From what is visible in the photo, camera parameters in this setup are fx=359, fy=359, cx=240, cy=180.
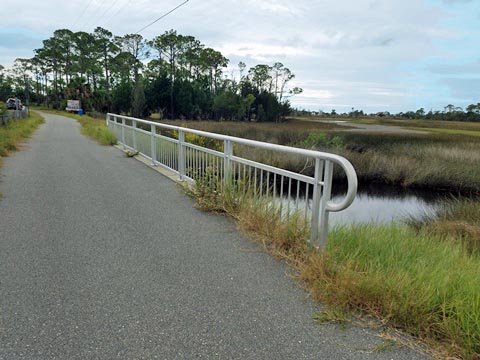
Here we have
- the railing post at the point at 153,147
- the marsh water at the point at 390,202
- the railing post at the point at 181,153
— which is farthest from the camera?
the marsh water at the point at 390,202

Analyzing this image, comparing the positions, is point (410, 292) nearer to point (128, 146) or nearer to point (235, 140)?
point (235, 140)

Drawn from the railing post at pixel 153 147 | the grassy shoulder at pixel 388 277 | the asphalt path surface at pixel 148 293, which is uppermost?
the railing post at pixel 153 147

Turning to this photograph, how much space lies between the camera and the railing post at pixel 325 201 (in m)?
3.11

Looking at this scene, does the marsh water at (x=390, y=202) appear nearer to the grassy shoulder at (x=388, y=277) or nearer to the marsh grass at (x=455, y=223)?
the marsh grass at (x=455, y=223)

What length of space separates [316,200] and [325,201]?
12 cm

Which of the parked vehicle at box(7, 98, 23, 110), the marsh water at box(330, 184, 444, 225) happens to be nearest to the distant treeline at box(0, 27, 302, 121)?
the parked vehicle at box(7, 98, 23, 110)

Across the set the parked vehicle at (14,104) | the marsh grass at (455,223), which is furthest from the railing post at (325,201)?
the parked vehicle at (14,104)

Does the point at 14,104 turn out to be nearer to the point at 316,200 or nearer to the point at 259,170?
the point at 259,170

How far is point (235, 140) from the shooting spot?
4.80 meters

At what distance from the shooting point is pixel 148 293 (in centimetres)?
287

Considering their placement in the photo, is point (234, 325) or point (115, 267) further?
point (115, 267)

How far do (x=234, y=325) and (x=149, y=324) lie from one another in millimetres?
581

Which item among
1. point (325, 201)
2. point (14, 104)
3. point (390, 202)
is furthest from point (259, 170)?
point (14, 104)

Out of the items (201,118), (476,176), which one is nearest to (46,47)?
(201,118)
